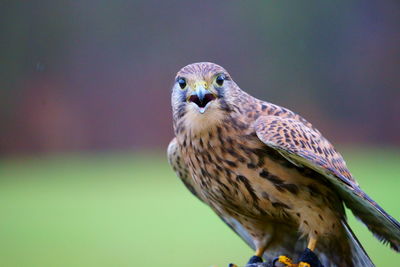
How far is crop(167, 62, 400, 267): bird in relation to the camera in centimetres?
263

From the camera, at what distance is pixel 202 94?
260cm

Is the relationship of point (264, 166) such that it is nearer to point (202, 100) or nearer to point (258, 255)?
point (202, 100)

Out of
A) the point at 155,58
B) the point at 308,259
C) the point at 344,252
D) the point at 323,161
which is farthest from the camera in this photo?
the point at 155,58

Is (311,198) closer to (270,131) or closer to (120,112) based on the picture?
(270,131)

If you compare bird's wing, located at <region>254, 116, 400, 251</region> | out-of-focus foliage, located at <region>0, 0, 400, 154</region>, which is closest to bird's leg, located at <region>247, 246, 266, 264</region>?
bird's wing, located at <region>254, 116, 400, 251</region>

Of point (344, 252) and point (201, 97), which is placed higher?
point (201, 97)

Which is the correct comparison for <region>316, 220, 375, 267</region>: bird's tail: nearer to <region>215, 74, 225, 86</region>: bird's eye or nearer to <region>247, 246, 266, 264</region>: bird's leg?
<region>247, 246, 266, 264</region>: bird's leg

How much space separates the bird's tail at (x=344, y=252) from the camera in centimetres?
279

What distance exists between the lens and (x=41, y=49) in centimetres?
1205

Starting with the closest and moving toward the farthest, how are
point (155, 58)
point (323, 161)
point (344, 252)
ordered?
point (323, 161)
point (344, 252)
point (155, 58)

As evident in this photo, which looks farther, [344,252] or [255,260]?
[255,260]

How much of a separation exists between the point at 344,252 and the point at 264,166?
2.00 ft

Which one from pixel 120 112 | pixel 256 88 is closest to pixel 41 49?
pixel 120 112

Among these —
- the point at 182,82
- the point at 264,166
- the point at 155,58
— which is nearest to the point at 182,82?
the point at 182,82
